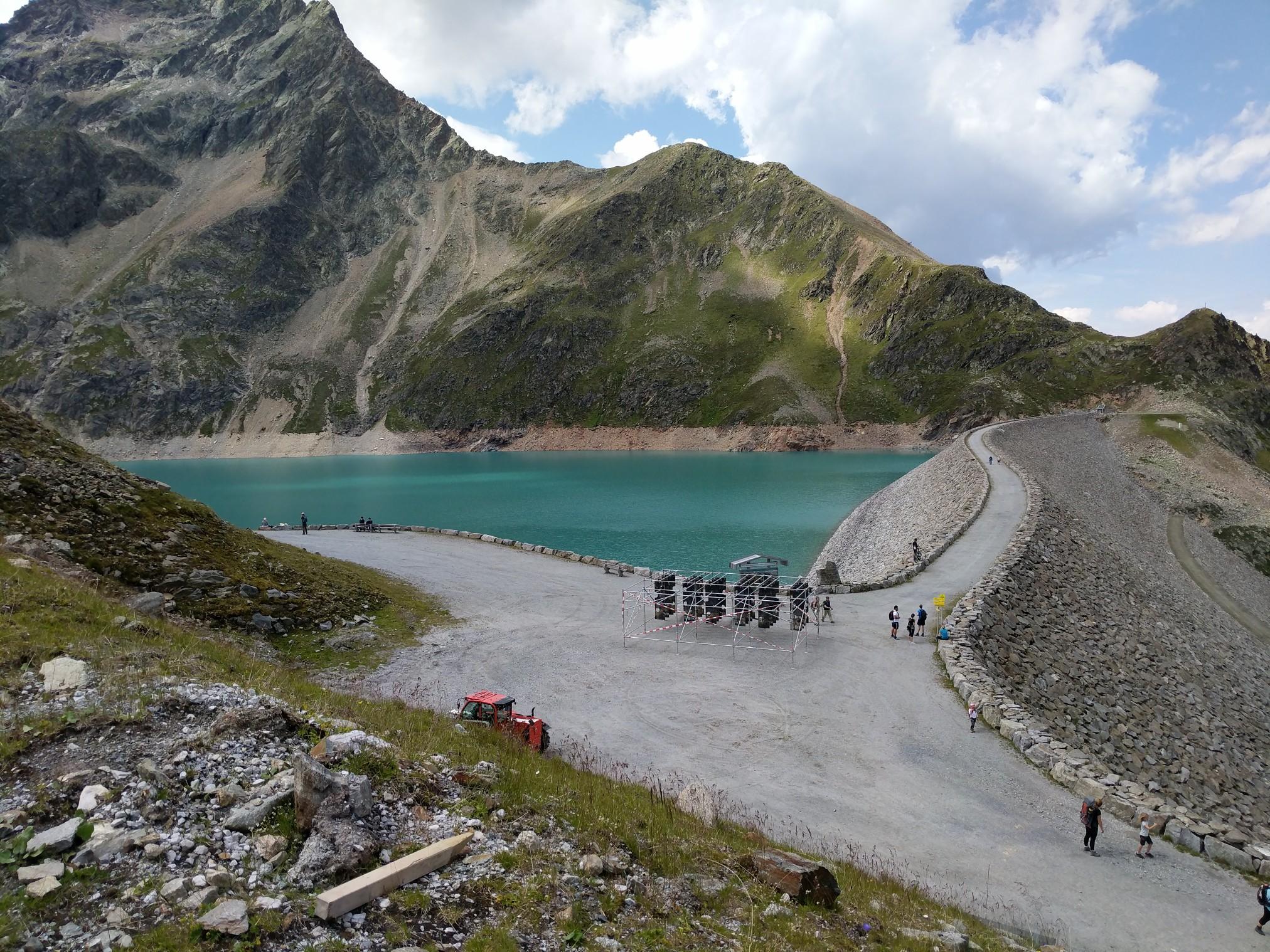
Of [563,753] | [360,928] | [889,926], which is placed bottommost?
[563,753]

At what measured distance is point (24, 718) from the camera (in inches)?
344

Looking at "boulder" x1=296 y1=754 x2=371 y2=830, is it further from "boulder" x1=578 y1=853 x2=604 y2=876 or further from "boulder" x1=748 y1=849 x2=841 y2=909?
"boulder" x1=748 y1=849 x2=841 y2=909

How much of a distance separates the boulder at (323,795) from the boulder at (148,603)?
12.5 meters

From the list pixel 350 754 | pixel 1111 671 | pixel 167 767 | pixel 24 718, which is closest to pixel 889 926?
pixel 350 754

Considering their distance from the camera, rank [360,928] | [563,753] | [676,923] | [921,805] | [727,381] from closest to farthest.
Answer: [360,928] < [676,923] < [921,805] < [563,753] < [727,381]

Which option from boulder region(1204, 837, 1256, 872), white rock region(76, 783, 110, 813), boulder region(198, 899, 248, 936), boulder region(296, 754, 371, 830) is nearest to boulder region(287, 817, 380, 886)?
boulder region(296, 754, 371, 830)

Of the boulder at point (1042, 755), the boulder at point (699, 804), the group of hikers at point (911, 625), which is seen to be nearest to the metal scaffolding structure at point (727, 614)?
the group of hikers at point (911, 625)

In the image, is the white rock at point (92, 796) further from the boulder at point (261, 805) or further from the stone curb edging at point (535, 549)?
the stone curb edging at point (535, 549)

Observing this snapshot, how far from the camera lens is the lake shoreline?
164m

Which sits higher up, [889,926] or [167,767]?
[167,767]

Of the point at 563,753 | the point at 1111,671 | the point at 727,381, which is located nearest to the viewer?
the point at 563,753

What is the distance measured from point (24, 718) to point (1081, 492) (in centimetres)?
7102

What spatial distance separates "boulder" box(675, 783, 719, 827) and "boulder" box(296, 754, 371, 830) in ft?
20.1

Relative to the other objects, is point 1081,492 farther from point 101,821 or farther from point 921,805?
point 101,821
